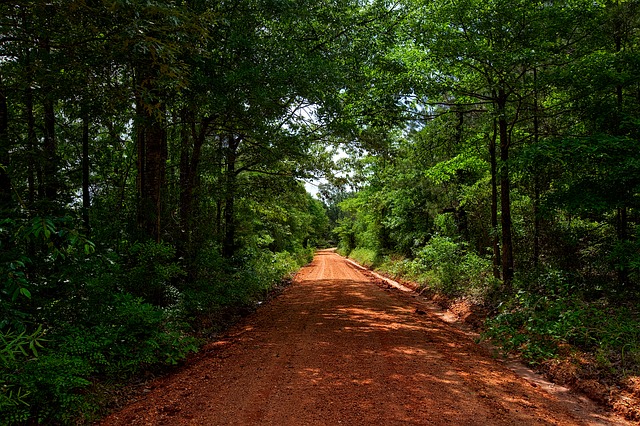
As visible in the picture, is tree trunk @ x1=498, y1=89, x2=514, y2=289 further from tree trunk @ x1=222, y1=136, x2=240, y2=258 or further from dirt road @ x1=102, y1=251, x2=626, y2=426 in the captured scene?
tree trunk @ x1=222, y1=136, x2=240, y2=258

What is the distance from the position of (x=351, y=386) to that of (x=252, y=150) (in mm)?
10363

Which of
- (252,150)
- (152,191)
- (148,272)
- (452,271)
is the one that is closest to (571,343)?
(452,271)

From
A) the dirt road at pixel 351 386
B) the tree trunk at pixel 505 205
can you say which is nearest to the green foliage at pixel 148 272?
the dirt road at pixel 351 386

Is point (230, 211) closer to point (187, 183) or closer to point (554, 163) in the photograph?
point (187, 183)

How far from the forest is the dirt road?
2.40ft

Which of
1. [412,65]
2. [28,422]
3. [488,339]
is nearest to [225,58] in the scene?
[412,65]

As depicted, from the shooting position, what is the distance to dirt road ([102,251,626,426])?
3883 mm

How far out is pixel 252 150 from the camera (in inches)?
531

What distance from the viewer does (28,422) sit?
350 cm

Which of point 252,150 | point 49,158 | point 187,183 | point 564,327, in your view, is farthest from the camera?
point 252,150

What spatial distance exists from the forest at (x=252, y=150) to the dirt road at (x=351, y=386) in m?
0.73

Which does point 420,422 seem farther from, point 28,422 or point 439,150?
point 439,150

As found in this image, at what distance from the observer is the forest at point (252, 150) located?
14.7ft

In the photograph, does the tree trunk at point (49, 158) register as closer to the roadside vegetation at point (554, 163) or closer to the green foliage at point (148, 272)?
the green foliage at point (148, 272)
